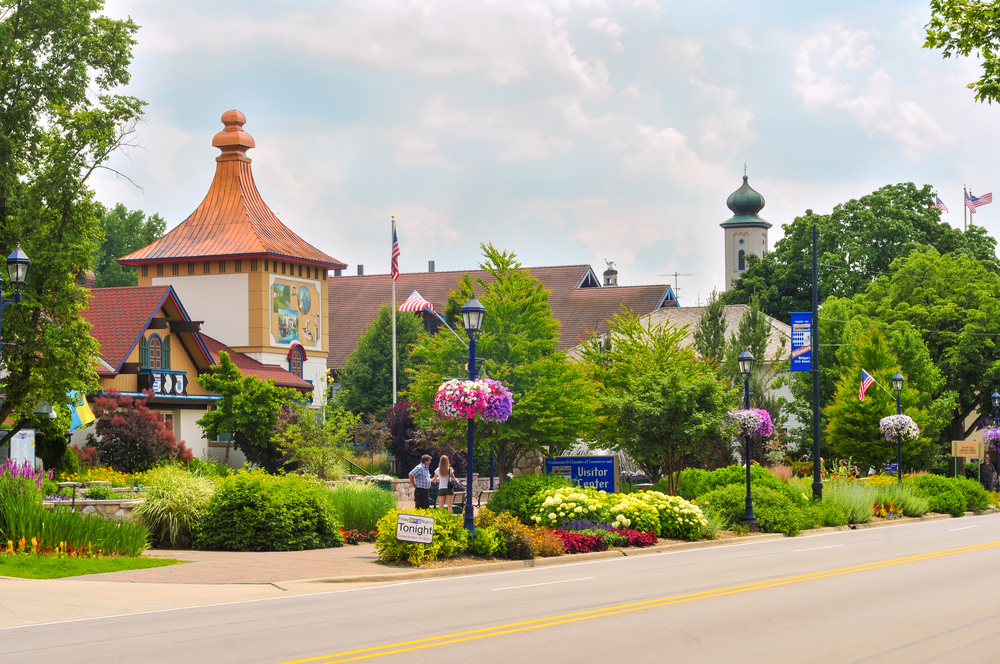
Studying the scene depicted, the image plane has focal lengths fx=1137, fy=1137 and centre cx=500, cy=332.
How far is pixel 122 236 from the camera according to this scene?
305 ft

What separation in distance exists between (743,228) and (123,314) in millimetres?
89769

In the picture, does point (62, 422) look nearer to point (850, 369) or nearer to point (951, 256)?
point (850, 369)

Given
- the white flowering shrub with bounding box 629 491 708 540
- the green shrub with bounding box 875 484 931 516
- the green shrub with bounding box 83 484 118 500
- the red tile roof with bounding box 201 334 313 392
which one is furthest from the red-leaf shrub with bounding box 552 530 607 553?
the red tile roof with bounding box 201 334 313 392

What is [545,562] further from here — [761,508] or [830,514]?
[830,514]

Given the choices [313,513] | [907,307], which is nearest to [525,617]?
[313,513]

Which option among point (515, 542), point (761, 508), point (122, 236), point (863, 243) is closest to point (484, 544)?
point (515, 542)

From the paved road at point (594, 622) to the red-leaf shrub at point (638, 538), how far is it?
4.22m

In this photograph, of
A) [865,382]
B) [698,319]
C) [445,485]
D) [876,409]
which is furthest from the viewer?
[698,319]

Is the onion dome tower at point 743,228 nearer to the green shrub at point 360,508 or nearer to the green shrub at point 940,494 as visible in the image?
the green shrub at point 940,494

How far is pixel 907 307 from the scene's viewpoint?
57.2 m

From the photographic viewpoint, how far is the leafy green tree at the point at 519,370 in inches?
1259

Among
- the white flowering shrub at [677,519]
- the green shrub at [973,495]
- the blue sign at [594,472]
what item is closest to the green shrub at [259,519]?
the white flowering shrub at [677,519]

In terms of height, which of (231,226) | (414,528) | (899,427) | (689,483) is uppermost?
(231,226)

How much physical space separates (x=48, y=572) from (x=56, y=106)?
1279 centimetres
